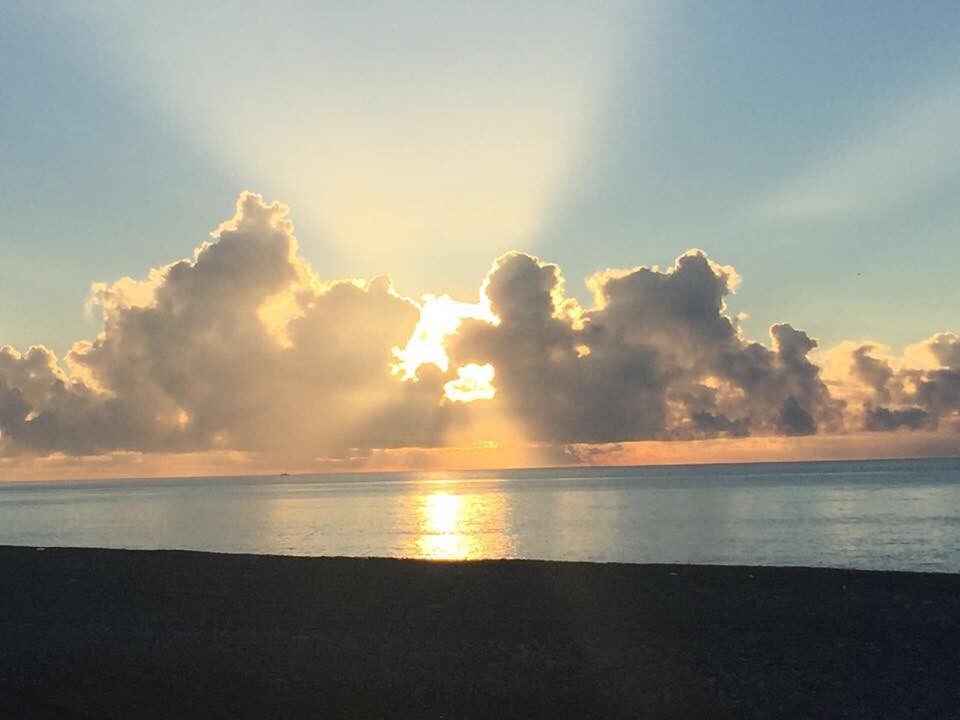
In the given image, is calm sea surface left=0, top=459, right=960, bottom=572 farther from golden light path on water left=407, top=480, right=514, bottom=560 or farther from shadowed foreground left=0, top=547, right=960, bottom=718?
shadowed foreground left=0, top=547, right=960, bottom=718

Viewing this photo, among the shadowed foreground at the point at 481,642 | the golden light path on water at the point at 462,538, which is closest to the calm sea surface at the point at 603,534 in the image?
the golden light path on water at the point at 462,538

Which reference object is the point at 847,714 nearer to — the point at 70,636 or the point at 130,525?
the point at 70,636

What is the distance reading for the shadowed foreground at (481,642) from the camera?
16391mm

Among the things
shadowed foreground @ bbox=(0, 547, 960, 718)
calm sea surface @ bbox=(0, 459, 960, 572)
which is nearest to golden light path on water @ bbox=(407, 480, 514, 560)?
calm sea surface @ bbox=(0, 459, 960, 572)

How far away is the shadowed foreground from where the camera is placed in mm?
16391

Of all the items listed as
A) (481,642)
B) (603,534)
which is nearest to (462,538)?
(603,534)

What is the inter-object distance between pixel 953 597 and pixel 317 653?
16.8 meters

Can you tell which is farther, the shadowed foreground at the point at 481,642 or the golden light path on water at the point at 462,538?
the golden light path on water at the point at 462,538

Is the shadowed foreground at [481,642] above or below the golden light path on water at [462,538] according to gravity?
below

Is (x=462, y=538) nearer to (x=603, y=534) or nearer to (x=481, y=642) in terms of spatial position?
(x=603, y=534)

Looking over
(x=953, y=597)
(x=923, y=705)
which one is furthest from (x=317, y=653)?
(x=953, y=597)

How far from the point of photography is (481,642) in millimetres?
20781

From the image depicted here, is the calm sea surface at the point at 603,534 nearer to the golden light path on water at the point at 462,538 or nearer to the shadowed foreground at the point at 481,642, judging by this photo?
the golden light path on water at the point at 462,538

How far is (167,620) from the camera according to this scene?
24375 mm
